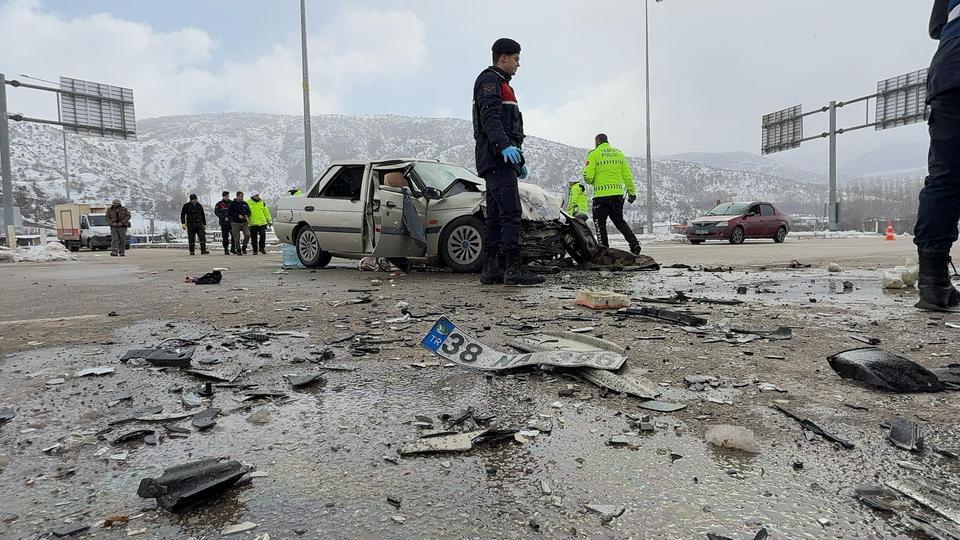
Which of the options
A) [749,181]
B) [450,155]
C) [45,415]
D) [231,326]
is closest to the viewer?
[45,415]

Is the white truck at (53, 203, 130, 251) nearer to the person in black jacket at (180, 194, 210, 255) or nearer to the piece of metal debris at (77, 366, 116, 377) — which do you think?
the person in black jacket at (180, 194, 210, 255)

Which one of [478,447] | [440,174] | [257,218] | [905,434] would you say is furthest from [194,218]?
[905,434]

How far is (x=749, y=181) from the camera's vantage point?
132000 millimetres

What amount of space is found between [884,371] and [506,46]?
4.36 m

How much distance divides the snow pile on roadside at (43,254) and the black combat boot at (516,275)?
14866 millimetres

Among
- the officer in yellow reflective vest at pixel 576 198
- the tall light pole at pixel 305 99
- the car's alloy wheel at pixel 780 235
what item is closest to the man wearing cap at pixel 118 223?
the tall light pole at pixel 305 99

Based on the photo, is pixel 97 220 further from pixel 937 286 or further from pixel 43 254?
pixel 937 286

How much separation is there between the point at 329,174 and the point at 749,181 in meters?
142

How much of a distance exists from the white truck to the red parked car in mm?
24501

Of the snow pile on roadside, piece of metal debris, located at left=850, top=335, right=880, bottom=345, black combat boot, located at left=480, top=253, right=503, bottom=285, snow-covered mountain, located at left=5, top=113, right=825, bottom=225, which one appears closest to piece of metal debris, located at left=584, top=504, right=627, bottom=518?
piece of metal debris, located at left=850, top=335, right=880, bottom=345

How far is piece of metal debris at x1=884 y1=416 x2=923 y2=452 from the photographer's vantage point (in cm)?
153

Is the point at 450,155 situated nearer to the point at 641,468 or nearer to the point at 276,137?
the point at 276,137

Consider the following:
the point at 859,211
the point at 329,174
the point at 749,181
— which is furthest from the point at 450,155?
the point at 329,174

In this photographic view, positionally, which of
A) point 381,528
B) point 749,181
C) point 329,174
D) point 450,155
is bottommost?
point 381,528
